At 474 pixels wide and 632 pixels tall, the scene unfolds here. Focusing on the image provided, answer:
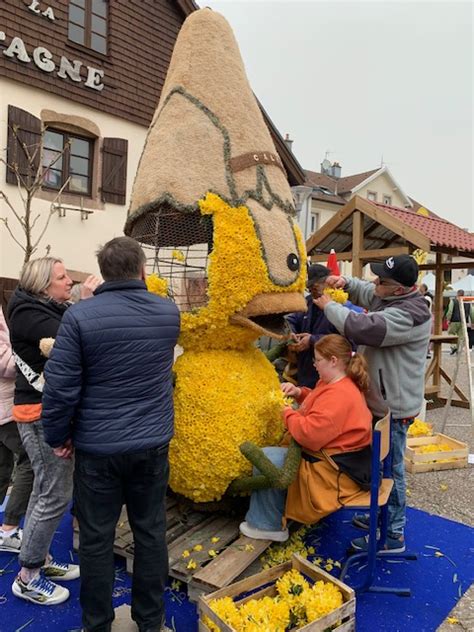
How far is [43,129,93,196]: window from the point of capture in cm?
805

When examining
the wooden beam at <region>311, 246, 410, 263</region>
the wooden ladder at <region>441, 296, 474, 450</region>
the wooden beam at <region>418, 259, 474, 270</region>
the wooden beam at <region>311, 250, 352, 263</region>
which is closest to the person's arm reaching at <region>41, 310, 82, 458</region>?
the wooden ladder at <region>441, 296, 474, 450</region>

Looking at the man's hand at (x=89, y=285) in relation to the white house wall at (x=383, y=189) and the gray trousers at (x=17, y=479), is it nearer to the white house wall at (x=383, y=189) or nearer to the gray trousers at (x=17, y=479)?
the gray trousers at (x=17, y=479)

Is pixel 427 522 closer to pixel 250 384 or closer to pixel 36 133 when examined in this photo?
pixel 250 384

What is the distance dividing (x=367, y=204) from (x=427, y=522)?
14.8ft

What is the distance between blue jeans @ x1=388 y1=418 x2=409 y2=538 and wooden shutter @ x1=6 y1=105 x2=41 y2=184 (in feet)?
19.9

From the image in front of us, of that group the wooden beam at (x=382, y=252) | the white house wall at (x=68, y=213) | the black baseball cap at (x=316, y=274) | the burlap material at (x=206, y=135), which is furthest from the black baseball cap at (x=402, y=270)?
the white house wall at (x=68, y=213)

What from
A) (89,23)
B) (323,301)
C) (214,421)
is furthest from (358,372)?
(89,23)

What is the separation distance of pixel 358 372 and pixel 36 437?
68.4 inches

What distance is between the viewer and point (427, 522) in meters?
3.83

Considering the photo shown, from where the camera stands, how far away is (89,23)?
8.41 metres

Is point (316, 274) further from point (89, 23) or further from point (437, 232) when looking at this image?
point (89, 23)

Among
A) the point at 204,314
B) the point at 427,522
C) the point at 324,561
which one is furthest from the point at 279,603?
the point at 427,522

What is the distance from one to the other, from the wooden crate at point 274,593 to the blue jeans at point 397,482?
89cm

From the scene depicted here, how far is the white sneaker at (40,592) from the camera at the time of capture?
266 centimetres
